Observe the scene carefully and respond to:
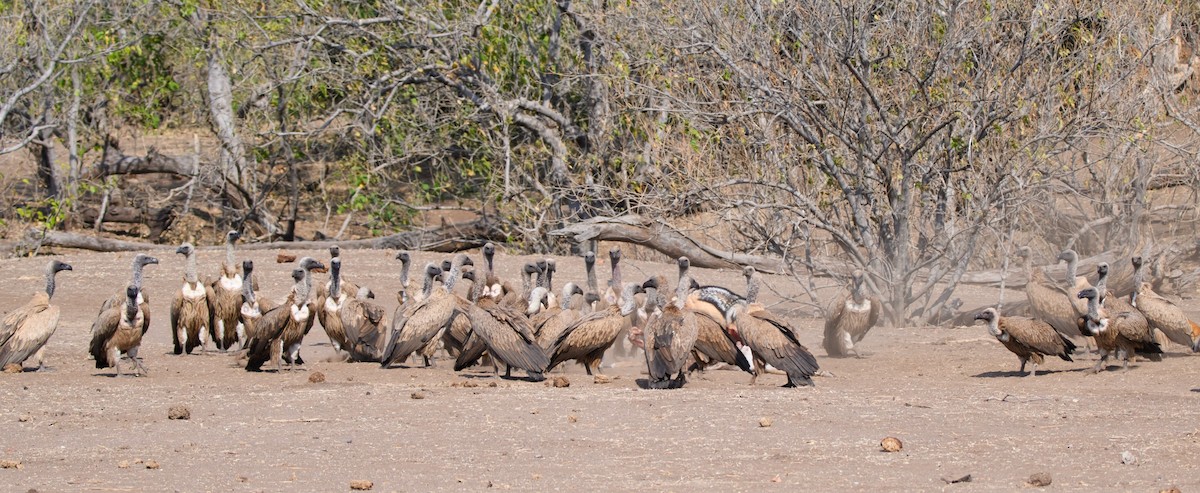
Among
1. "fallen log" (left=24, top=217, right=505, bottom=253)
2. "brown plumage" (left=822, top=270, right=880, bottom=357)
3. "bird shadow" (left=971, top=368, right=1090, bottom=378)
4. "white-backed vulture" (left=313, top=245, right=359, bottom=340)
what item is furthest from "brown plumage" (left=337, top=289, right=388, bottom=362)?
"fallen log" (left=24, top=217, right=505, bottom=253)

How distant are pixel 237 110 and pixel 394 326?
35.1 ft

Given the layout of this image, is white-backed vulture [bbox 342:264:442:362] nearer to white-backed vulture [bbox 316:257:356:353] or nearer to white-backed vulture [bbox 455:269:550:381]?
white-backed vulture [bbox 316:257:356:353]

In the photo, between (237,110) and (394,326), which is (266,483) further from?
(237,110)

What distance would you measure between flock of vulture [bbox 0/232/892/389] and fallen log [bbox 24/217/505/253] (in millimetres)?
7396

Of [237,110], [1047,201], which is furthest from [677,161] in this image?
[237,110]

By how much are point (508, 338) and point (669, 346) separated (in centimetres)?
137

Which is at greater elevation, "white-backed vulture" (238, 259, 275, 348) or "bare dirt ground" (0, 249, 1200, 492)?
"white-backed vulture" (238, 259, 275, 348)

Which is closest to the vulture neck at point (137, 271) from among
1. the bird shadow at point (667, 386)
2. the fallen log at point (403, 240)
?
the bird shadow at point (667, 386)

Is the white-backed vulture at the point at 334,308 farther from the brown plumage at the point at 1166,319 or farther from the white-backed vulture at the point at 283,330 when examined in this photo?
the brown plumage at the point at 1166,319

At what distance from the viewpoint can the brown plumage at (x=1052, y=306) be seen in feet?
39.8

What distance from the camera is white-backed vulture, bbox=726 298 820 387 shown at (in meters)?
9.94

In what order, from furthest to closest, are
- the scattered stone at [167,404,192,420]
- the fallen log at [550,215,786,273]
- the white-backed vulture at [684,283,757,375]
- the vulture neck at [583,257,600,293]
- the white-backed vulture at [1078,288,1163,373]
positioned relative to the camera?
the fallen log at [550,215,786,273]
the vulture neck at [583,257,600,293]
the white-backed vulture at [1078,288,1163,373]
the white-backed vulture at [684,283,757,375]
the scattered stone at [167,404,192,420]

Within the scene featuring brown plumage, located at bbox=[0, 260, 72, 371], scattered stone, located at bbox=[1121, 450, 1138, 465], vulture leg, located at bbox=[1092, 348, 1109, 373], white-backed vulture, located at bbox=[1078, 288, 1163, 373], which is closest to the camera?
scattered stone, located at bbox=[1121, 450, 1138, 465]

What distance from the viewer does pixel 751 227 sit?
15844 millimetres
